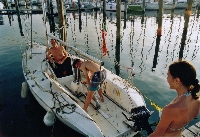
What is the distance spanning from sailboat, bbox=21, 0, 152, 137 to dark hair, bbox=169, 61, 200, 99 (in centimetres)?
211

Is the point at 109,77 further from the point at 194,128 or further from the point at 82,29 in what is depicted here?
the point at 82,29

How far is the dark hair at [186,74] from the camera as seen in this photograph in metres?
2.17

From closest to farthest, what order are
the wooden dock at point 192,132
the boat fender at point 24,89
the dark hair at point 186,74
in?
the dark hair at point 186,74, the wooden dock at point 192,132, the boat fender at point 24,89

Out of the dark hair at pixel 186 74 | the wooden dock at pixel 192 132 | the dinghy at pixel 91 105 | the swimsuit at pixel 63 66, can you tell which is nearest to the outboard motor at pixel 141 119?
the dinghy at pixel 91 105

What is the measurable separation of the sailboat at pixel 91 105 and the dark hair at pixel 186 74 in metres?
2.11

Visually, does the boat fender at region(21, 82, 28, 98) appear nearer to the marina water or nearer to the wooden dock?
the marina water

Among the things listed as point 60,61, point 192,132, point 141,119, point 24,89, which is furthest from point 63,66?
point 192,132

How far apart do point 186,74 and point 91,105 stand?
4.55 meters

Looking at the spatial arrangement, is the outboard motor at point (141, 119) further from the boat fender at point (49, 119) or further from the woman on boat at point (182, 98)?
the boat fender at point (49, 119)

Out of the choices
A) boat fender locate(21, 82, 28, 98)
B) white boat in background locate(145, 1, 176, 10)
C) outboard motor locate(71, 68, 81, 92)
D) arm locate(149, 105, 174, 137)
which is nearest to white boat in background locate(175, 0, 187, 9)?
white boat in background locate(145, 1, 176, 10)

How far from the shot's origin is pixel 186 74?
7.13ft

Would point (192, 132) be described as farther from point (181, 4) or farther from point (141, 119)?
point (181, 4)

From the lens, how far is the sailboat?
4.85 metres

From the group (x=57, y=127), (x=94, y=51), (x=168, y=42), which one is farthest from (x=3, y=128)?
(x=168, y=42)
